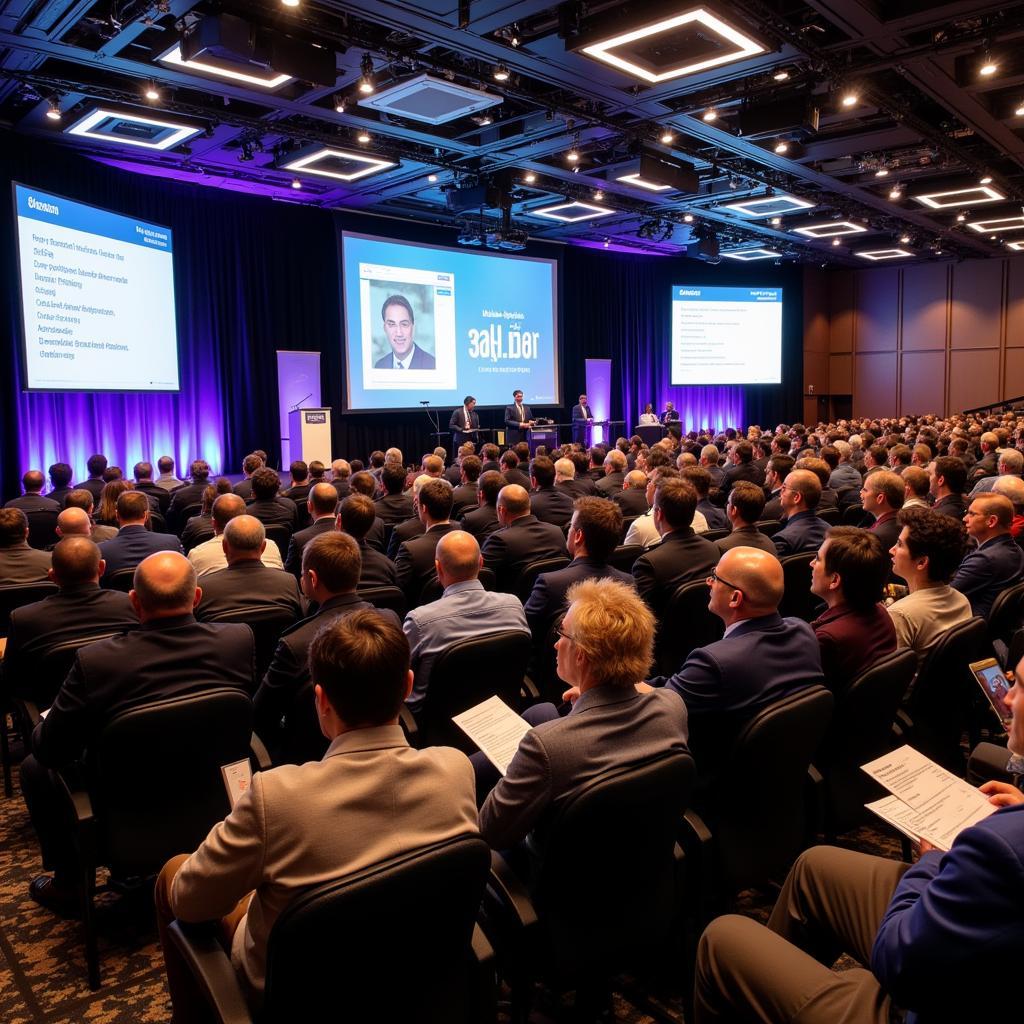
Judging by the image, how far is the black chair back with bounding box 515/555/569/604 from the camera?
172 inches

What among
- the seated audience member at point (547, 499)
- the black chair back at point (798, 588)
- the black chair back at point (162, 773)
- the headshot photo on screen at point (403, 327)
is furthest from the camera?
the headshot photo on screen at point (403, 327)

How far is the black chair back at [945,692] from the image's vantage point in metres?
2.86

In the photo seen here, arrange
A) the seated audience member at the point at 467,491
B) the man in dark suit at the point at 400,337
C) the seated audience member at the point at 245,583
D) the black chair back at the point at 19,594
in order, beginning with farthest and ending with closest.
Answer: the man in dark suit at the point at 400,337 < the seated audience member at the point at 467,491 < the black chair back at the point at 19,594 < the seated audience member at the point at 245,583

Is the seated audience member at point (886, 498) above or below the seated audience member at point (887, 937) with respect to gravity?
above

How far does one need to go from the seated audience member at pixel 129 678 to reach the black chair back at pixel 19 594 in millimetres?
1359

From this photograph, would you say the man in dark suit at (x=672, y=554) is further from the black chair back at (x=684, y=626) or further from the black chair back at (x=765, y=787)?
the black chair back at (x=765, y=787)

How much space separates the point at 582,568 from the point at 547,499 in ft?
7.89

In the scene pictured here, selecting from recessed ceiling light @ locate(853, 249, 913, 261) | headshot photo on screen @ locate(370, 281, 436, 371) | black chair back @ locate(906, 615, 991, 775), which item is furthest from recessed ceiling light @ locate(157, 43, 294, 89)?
recessed ceiling light @ locate(853, 249, 913, 261)

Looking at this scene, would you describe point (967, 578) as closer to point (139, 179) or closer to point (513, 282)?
point (139, 179)

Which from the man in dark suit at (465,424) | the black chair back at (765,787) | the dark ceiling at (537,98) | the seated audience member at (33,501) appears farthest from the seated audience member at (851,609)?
the man in dark suit at (465,424)

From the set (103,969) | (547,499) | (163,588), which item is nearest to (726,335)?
(547,499)

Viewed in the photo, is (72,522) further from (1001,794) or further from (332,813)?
(1001,794)

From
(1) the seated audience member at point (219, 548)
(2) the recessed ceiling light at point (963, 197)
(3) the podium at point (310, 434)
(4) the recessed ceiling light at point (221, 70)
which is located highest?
(2) the recessed ceiling light at point (963, 197)

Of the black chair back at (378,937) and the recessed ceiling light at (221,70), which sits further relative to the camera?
the recessed ceiling light at (221,70)
